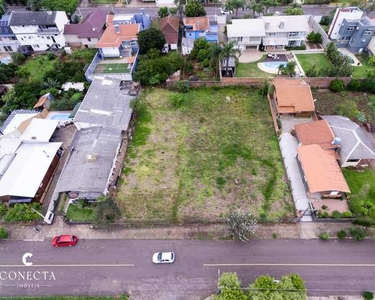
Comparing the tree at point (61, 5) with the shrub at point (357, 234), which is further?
the tree at point (61, 5)

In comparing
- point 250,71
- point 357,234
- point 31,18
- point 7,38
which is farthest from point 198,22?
point 357,234

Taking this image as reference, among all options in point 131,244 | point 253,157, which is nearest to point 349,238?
point 253,157

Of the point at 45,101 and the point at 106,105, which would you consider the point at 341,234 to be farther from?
the point at 45,101

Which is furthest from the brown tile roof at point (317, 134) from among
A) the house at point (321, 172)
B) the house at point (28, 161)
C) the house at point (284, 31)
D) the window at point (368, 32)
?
the house at point (28, 161)

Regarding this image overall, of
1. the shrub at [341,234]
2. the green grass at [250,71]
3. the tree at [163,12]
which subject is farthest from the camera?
the tree at [163,12]

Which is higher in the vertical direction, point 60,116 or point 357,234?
point 60,116

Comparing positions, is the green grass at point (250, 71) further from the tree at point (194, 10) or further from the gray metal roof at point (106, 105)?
the gray metal roof at point (106, 105)

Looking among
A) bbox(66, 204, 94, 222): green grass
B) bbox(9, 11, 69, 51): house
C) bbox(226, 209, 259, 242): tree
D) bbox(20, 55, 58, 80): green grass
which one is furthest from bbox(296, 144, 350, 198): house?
bbox(9, 11, 69, 51): house
